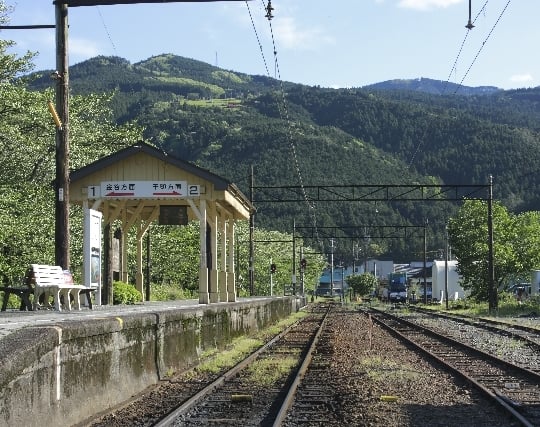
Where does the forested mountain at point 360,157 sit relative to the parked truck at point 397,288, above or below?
above

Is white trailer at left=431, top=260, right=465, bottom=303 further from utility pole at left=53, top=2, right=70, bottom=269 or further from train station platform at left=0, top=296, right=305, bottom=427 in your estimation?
train station platform at left=0, top=296, right=305, bottom=427

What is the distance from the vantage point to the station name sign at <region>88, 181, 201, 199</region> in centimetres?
2284

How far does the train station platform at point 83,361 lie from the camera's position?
675 cm

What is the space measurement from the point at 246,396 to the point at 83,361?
254 centimetres

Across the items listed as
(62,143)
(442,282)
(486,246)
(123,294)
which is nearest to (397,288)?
(442,282)

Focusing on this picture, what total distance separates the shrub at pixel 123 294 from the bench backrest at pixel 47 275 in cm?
838

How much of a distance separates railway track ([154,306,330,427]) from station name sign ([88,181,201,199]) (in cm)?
705

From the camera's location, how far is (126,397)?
10.3 metres

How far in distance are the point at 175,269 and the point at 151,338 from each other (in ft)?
156

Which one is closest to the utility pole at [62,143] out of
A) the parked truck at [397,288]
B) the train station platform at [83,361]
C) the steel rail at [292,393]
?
the train station platform at [83,361]

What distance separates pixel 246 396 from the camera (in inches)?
410

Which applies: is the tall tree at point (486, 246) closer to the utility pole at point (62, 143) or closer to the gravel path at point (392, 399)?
the gravel path at point (392, 399)

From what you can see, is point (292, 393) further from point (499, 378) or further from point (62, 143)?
point (62, 143)

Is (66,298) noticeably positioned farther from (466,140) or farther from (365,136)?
(365,136)
